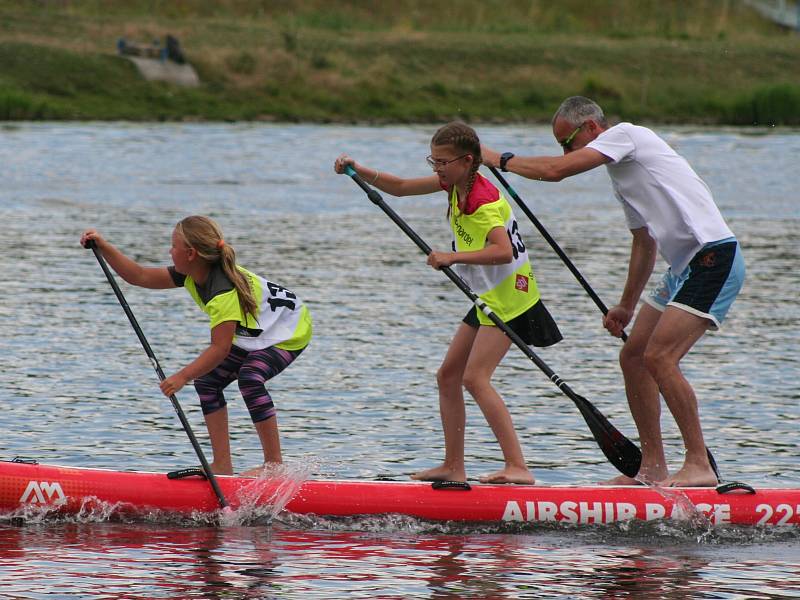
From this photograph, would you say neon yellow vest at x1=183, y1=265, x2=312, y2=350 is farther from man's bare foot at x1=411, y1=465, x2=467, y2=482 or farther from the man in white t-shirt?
the man in white t-shirt

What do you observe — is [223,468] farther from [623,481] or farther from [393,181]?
[623,481]

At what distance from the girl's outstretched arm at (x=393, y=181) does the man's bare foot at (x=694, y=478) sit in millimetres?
2104

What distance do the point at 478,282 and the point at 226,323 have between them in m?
1.41

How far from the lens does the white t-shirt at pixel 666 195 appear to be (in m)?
8.98

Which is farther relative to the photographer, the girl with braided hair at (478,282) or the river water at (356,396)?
the girl with braided hair at (478,282)

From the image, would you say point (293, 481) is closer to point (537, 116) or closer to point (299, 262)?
point (299, 262)

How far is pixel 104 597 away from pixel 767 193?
77.2 feet

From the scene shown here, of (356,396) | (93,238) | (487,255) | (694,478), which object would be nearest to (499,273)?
(487,255)

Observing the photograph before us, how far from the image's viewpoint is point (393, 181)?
9.57 m

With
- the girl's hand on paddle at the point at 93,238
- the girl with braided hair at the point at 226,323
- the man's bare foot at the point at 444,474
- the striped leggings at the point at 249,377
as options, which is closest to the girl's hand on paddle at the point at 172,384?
the girl with braided hair at the point at 226,323

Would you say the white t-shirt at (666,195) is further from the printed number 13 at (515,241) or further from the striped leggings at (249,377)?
the striped leggings at (249,377)

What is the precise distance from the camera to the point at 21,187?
2820 cm

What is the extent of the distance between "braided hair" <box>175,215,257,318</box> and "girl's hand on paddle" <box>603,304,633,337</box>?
2.10 meters

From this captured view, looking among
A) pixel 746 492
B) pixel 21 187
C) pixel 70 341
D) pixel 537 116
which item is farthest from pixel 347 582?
pixel 537 116
